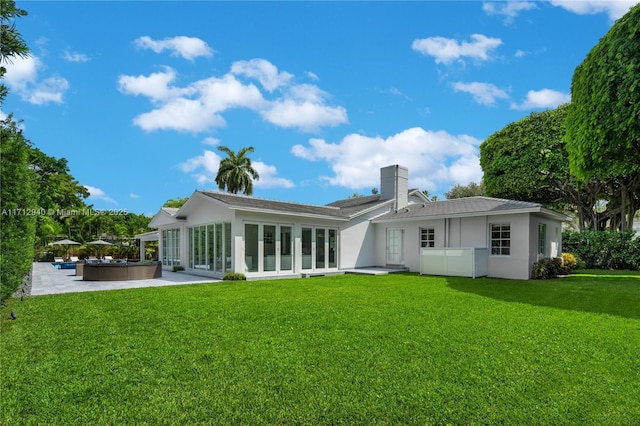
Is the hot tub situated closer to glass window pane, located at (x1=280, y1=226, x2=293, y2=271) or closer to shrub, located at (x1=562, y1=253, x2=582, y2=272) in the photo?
glass window pane, located at (x1=280, y1=226, x2=293, y2=271)

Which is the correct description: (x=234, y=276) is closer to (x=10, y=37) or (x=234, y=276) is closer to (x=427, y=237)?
(x=427, y=237)

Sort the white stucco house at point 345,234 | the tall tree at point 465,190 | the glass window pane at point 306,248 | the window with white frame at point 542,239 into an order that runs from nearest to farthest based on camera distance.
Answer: the white stucco house at point 345,234
the window with white frame at point 542,239
the glass window pane at point 306,248
the tall tree at point 465,190

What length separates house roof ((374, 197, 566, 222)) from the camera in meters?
15.0

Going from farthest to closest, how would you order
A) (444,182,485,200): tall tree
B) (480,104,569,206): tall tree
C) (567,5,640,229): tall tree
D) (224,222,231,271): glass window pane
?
(444,182,485,200): tall tree
(480,104,569,206): tall tree
(224,222,231,271): glass window pane
(567,5,640,229): tall tree

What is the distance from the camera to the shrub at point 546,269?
1505 centimetres

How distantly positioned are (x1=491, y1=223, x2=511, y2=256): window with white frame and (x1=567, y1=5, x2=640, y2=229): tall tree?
11.6 feet

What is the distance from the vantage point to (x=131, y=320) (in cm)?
708

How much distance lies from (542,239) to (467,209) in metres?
3.82

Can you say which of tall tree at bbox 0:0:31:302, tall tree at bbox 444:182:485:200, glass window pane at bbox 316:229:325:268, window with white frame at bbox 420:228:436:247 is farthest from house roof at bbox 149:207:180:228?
tall tree at bbox 444:182:485:200

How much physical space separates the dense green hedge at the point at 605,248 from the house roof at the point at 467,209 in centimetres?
628

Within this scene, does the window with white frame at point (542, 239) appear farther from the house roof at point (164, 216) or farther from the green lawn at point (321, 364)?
the house roof at point (164, 216)

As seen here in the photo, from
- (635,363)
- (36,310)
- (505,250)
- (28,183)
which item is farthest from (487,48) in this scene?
(36,310)

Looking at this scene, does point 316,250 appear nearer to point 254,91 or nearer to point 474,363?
point 254,91

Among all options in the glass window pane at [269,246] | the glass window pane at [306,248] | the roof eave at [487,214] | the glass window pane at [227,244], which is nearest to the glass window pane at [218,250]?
the glass window pane at [227,244]
